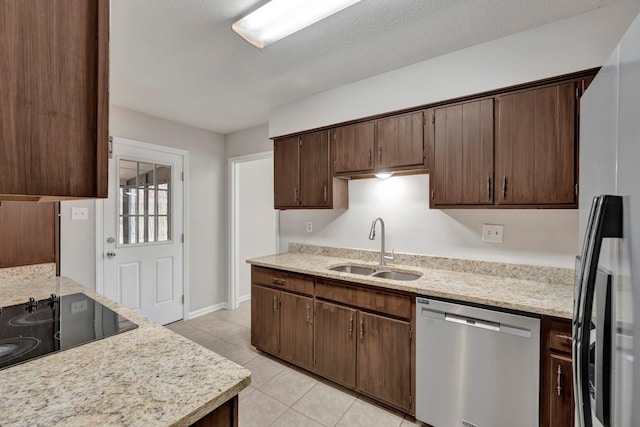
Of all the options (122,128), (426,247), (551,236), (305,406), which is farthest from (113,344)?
(122,128)

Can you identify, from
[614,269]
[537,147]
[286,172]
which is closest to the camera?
[614,269]

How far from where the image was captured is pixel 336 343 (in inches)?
86.2

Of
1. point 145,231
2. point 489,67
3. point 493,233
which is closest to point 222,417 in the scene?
point 493,233

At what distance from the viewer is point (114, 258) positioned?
9.73ft

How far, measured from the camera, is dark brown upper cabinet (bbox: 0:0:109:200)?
17.6 inches

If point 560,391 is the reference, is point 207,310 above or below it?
below

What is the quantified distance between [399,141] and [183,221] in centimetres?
268

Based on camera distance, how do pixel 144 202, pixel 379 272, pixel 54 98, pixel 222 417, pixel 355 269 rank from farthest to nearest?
1. pixel 144 202
2. pixel 355 269
3. pixel 379 272
4. pixel 222 417
5. pixel 54 98

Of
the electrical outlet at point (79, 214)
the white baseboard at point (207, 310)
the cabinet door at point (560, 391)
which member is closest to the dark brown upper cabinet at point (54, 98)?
the cabinet door at point (560, 391)

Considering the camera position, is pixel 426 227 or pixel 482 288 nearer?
pixel 482 288

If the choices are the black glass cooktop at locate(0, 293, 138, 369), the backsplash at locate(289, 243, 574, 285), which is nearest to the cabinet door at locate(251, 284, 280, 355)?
the backsplash at locate(289, 243, 574, 285)

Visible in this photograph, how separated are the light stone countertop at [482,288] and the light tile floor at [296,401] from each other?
0.86 m

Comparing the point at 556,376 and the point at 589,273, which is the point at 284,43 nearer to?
the point at 589,273

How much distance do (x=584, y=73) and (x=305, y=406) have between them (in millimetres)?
2660
